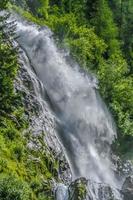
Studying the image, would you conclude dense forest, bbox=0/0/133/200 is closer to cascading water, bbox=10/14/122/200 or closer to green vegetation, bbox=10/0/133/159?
green vegetation, bbox=10/0/133/159

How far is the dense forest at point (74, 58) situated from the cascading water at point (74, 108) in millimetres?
2753

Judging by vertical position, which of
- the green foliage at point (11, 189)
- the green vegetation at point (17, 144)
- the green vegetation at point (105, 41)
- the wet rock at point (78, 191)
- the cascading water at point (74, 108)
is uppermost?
the green vegetation at point (105, 41)

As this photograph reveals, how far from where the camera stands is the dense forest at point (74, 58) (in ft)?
89.0

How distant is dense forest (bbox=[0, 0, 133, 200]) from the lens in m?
27.1

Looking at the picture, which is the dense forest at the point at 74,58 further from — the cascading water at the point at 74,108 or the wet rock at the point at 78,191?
the cascading water at the point at 74,108

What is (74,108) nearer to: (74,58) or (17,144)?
(74,58)

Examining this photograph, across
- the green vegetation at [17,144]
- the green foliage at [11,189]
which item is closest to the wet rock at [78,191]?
the green vegetation at [17,144]

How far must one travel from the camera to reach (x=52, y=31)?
50.2 meters

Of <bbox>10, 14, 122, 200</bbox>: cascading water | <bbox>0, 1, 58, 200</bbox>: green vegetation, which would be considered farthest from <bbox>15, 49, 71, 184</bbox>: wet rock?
<bbox>10, 14, 122, 200</bbox>: cascading water

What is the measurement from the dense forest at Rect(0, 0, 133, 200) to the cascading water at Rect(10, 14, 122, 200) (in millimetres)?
2753

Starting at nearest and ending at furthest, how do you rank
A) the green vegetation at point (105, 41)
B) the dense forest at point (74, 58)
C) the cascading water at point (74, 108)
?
1. the dense forest at point (74, 58)
2. the cascading water at point (74, 108)
3. the green vegetation at point (105, 41)

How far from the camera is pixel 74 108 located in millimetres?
41625

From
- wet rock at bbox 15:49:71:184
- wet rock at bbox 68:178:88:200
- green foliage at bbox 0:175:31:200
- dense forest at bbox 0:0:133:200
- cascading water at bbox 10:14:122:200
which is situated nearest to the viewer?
green foliage at bbox 0:175:31:200

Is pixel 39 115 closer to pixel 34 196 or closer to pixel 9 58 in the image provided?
pixel 9 58
